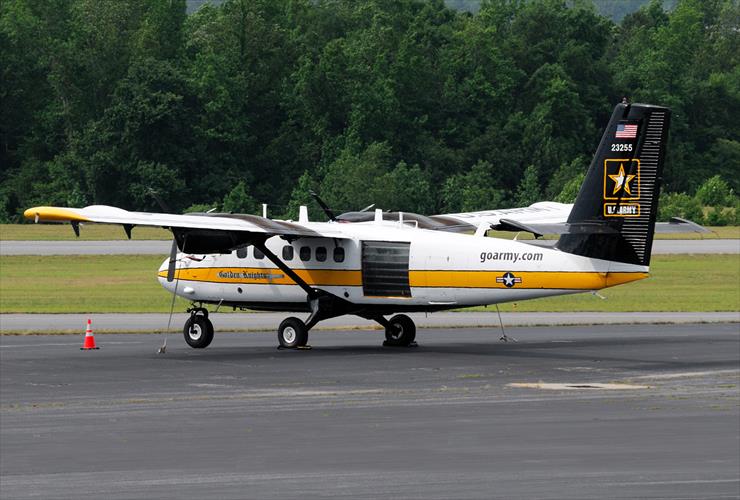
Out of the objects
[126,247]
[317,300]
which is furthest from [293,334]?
[126,247]

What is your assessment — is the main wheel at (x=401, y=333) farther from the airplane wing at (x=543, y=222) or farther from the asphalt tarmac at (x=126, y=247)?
the asphalt tarmac at (x=126, y=247)

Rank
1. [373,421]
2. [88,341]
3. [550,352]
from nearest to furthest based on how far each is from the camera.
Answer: [373,421] → [550,352] → [88,341]

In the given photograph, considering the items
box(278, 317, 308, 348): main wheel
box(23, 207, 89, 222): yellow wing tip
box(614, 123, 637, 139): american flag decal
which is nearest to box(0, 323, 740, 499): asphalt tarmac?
box(278, 317, 308, 348): main wheel

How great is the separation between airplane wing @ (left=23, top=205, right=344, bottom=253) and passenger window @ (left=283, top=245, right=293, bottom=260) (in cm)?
62

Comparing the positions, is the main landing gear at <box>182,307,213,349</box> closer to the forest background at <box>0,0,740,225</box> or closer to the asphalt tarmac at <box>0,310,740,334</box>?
the asphalt tarmac at <box>0,310,740,334</box>

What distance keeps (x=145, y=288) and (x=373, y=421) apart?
39.4 m

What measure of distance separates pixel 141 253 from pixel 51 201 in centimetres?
2945

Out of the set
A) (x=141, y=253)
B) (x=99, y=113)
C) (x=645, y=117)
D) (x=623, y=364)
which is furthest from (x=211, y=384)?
(x=99, y=113)

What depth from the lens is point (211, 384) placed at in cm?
2766

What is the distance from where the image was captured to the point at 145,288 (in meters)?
60.8

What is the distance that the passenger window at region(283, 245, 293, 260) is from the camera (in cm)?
3584

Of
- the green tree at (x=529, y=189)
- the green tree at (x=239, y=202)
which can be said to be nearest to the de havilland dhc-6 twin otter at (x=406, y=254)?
the green tree at (x=239, y=202)

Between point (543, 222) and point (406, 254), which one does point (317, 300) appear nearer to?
point (406, 254)

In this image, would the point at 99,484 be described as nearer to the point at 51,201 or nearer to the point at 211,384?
the point at 211,384
